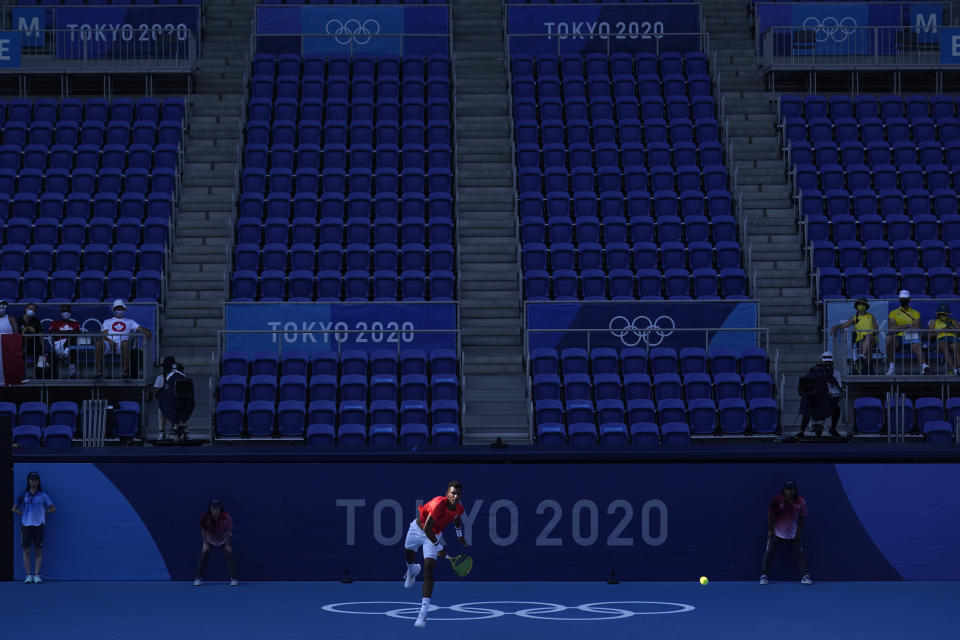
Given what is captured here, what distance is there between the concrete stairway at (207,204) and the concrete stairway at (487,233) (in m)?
5.18

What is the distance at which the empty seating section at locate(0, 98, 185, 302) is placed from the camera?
2892 centimetres

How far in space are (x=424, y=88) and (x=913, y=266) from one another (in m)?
13.5

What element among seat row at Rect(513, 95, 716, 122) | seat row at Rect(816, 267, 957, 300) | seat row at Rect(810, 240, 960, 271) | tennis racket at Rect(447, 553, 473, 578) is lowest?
tennis racket at Rect(447, 553, 473, 578)

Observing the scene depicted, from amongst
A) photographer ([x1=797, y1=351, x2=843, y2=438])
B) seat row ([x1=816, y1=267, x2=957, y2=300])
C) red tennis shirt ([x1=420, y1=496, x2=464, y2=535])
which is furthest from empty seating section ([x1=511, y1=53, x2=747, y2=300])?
red tennis shirt ([x1=420, y1=496, x2=464, y2=535])

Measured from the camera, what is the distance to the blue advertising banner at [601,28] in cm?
3725

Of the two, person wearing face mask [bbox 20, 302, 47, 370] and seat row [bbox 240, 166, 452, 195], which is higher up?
seat row [bbox 240, 166, 452, 195]

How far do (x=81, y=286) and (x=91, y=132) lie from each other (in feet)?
20.5

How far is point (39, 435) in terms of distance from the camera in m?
24.2

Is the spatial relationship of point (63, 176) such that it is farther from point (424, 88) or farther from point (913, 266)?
point (913, 266)

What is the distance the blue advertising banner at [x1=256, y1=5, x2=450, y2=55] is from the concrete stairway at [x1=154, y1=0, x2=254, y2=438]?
1.09 meters

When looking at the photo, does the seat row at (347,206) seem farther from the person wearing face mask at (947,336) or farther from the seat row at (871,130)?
the person wearing face mask at (947,336)

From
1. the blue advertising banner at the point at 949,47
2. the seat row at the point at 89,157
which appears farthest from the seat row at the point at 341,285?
the blue advertising banner at the point at 949,47
